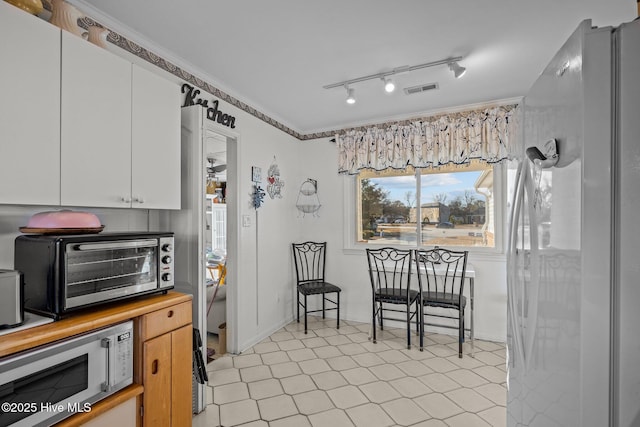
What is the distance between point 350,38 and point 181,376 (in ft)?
7.80

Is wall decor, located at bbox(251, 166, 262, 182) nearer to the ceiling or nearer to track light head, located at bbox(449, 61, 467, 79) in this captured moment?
the ceiling

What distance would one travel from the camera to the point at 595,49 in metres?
0.62

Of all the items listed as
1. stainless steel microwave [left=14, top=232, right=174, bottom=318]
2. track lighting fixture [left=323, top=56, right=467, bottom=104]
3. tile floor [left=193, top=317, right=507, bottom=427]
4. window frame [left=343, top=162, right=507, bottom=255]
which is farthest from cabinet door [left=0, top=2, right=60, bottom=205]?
window frame [left=343, top=162, right=507, bottom=255]

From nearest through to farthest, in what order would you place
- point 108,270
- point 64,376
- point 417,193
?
point 64,376
point 108,270
point 417,193

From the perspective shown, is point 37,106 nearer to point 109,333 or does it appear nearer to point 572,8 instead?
point 109,333

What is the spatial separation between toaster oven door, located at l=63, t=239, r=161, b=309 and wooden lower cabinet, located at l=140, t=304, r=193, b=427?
204mm

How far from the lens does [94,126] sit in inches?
62.4

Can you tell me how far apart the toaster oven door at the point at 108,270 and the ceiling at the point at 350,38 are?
1406 millimetres

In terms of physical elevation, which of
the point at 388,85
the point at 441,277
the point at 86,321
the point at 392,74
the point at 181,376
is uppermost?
the point at 392,74

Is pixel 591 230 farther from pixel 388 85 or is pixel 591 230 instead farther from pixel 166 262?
pixel 388 85

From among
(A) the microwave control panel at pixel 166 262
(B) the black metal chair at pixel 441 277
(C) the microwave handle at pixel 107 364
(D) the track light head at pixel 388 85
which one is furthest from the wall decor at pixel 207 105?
(B) the black metal chair at pixel 441 277

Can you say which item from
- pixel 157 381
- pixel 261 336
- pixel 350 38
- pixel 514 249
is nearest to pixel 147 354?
pixel 157 381

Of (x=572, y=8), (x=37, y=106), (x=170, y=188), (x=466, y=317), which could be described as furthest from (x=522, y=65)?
(x=37, y=106)

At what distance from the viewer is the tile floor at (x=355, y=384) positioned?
2059mm
